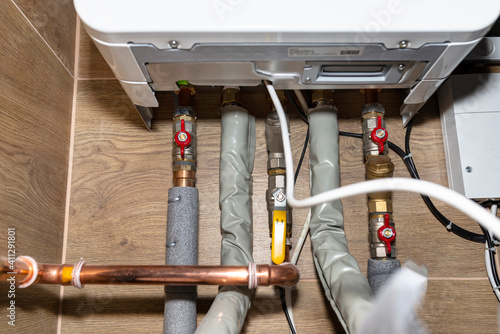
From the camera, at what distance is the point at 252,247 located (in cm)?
79

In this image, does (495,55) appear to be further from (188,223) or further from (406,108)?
(188,223)

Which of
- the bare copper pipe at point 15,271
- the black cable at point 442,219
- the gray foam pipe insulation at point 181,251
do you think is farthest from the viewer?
the black cable at point 442,219

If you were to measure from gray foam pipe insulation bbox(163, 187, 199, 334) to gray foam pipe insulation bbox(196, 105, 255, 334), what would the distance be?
59mm

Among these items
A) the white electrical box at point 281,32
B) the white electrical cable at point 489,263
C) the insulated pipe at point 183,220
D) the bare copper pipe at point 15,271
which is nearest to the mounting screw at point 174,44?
the white electrical box at point 281,32

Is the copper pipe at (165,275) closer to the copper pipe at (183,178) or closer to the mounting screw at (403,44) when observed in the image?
the copper pipe at (183,178)

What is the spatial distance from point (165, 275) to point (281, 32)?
0.40m

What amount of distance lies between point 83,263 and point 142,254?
20 cm

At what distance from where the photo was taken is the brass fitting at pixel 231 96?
80cm

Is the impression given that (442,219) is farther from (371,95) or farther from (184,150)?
(184,150)

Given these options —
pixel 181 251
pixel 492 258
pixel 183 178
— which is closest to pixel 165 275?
pixel 181 251

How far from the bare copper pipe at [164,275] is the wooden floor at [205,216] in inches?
7.6

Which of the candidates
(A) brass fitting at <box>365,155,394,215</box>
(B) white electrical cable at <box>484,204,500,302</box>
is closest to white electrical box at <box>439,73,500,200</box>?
(B) white electrical cable at <box>484,204,500,302</box>

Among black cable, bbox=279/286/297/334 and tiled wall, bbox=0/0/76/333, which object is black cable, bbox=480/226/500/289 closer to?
black cable, bbox=279/286/297/334

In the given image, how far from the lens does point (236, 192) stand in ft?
2.53
